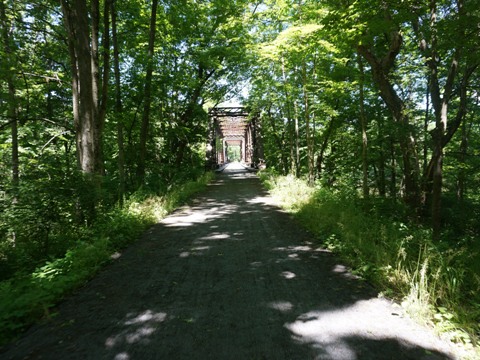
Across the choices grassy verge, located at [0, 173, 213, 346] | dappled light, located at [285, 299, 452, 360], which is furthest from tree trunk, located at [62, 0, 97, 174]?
dappled light, located at [285, 299, 452, 360]

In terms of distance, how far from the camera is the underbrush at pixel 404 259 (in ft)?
9.62

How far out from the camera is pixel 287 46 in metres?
8.59

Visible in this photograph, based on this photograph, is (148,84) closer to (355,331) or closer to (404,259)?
(404,259)

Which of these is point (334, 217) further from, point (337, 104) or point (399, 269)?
point (337, 104)

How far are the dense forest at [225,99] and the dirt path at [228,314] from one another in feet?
1.53

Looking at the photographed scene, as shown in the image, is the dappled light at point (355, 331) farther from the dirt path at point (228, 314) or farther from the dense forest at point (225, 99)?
the dense forest at point (225, 99)

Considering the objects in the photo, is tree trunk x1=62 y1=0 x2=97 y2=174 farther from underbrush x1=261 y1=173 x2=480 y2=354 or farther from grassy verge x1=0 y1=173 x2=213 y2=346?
underbrush x1=261 y1=173 x2=480 y2=354

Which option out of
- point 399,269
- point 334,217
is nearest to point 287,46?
point 334,217

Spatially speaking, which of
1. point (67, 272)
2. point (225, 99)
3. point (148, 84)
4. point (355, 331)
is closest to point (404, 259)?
point (355, 331)

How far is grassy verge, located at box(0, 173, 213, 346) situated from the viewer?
10.3 ft

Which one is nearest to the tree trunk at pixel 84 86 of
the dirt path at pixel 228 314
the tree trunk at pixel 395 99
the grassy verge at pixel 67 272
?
the grassy verge at pixel 67 272

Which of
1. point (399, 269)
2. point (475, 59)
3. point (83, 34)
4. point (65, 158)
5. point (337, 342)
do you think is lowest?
point (337, 342)

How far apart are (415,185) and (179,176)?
407 inches

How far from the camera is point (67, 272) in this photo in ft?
13.7
